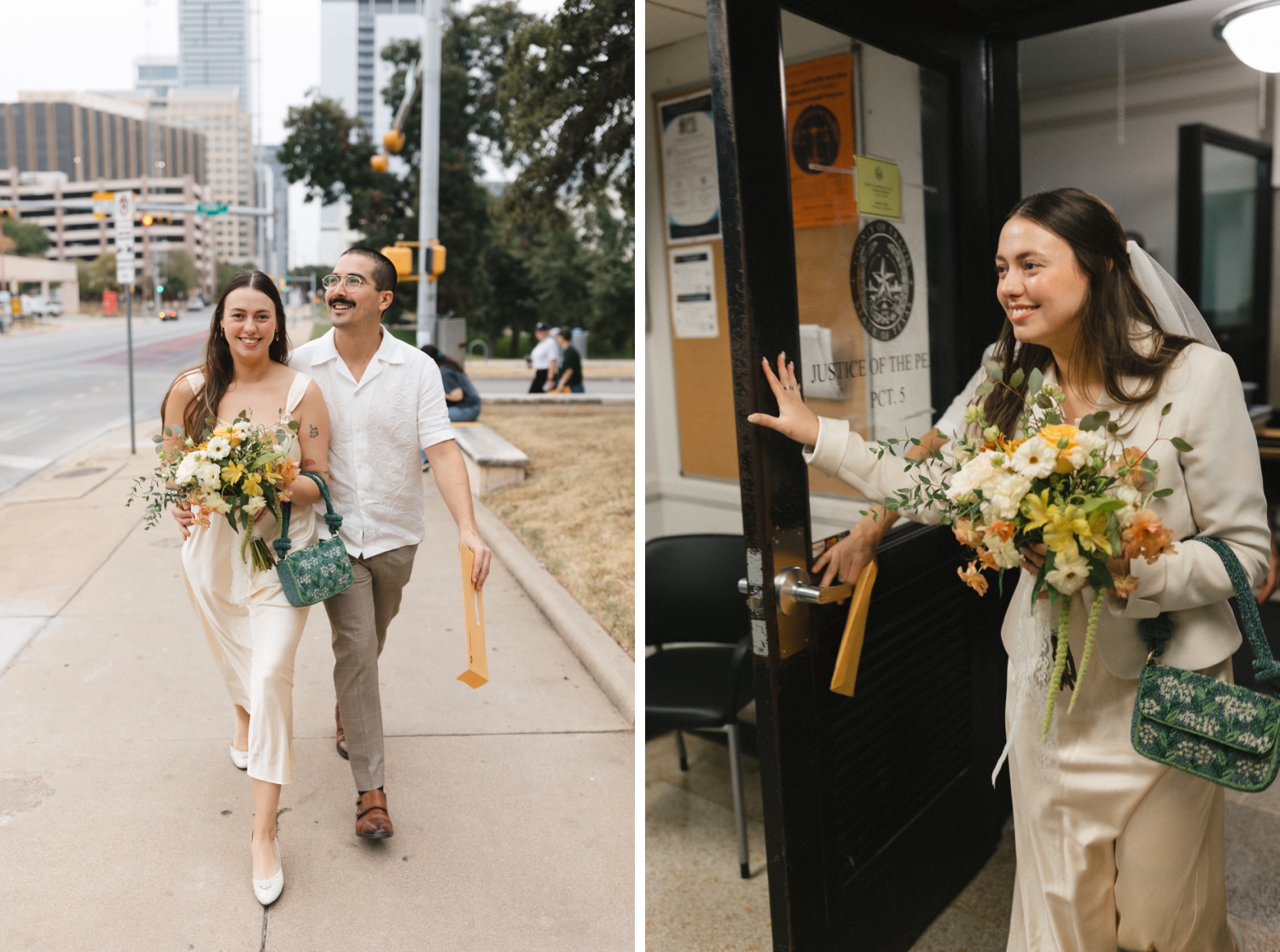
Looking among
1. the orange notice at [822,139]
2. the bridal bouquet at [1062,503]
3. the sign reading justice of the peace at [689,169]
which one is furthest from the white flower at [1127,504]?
the sign reading justice of the peace at [689,169]

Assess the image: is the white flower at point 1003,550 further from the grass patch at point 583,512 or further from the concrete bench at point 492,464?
the concrete bench at point 492,464

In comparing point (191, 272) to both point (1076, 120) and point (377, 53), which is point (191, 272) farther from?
point (1076, 120)

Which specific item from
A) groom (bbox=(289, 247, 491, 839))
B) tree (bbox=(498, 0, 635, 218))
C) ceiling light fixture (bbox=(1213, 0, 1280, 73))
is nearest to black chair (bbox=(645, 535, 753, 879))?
groom (bbox=(289, 247, 491, 839))

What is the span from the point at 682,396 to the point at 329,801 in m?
3.02

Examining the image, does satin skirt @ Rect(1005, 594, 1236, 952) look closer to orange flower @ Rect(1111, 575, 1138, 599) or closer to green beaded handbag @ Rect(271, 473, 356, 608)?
orange flower @ Rect(1111, 575, 1138, 599)

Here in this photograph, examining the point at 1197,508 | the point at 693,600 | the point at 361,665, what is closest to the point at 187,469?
the point at 361,665

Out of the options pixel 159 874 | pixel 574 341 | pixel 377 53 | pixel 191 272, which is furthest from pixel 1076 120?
pixel 191 272

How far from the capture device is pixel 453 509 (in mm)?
3381

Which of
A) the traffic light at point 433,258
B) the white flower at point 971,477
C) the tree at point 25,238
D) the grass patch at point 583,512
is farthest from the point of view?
the tree at point 25,238

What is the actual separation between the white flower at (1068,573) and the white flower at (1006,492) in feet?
0.41

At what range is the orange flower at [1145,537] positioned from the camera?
1810 millimetres

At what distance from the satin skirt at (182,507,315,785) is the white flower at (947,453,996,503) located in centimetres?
213

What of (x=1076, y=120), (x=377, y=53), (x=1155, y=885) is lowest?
(x=1155, y=885)

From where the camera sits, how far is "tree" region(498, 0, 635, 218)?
358 inches
